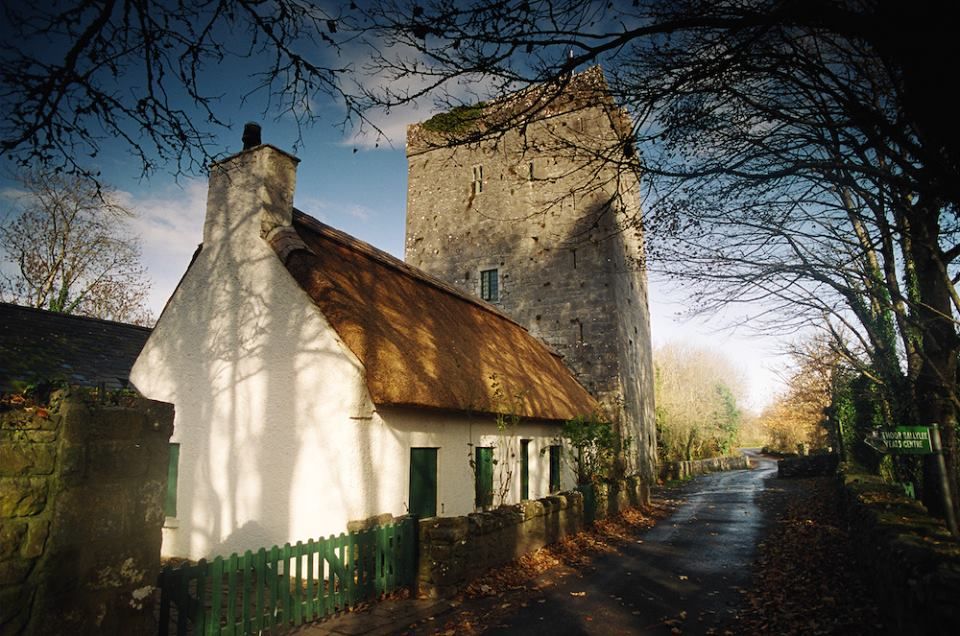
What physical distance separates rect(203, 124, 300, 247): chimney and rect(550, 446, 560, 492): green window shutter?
10.3 meters

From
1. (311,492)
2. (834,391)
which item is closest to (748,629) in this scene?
(311,492)

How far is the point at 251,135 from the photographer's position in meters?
11.9

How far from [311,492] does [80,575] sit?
206 inches

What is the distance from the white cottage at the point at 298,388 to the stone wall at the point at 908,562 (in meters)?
6.81

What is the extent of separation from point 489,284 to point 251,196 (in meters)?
13.3

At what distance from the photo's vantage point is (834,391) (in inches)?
1093

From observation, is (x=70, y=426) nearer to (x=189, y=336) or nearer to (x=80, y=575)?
Answer: (x=80, y=575)

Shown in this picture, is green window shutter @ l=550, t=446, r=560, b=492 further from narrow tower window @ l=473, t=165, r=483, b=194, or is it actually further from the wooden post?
narrow tower window @ l=473, t=165, r=483, b=194

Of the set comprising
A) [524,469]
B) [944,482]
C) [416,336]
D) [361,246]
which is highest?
[361,246]

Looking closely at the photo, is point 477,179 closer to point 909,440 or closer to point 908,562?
point 909,440

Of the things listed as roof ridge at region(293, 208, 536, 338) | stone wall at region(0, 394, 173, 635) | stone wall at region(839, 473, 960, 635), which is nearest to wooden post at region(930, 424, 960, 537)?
stone wall at region(839, 473, 960, 635)

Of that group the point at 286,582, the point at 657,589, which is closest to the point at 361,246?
the point at 286,582

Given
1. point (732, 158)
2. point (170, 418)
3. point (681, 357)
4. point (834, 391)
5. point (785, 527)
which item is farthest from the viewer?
point (681, 357)

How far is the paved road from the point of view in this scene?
6.67m
